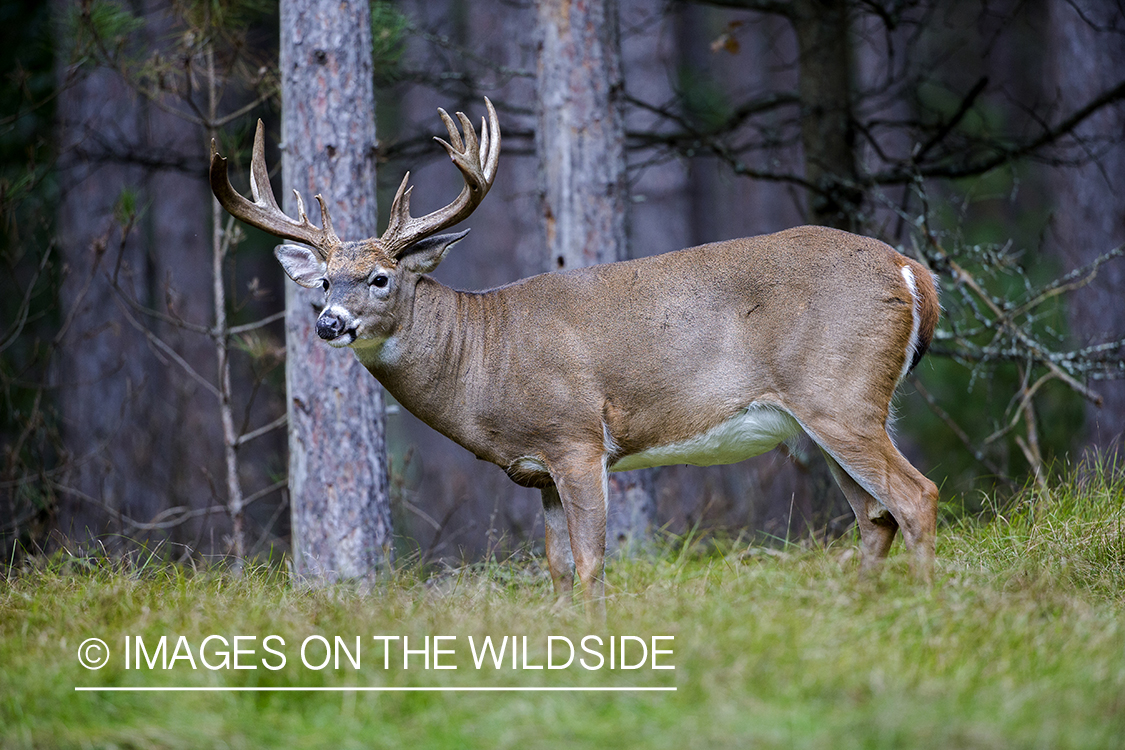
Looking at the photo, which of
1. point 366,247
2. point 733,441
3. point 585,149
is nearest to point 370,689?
point 733,441

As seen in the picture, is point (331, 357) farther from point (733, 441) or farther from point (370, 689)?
point (370, 689)

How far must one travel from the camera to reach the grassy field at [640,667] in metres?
2.98

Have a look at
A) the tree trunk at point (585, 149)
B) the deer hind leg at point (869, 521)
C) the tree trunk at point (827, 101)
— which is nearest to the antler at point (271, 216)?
the tree trunk at point (585, 149)

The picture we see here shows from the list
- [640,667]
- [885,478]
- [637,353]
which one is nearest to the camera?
[640,667]

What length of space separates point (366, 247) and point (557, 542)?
1.80 m

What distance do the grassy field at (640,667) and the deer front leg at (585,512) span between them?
37 centimetres

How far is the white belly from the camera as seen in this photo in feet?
16.5

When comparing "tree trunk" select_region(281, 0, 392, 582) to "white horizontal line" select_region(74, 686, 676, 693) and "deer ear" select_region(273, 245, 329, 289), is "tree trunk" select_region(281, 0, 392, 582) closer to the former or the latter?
"deer ear" select_region(273, 245, 329, 289)

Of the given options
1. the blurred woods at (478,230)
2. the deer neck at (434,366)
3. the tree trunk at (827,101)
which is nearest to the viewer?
the deer neck at (434,366)

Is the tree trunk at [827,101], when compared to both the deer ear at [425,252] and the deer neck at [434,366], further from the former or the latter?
the deer neck at [434,366]

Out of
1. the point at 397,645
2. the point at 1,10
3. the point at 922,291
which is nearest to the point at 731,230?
the point at 1,10

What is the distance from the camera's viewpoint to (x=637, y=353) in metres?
5.10

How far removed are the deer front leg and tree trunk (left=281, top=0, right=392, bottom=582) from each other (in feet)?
4.29

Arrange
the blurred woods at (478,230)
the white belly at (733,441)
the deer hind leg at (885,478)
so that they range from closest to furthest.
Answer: the deer hind leg at (885,478)
the white belly at (733,441)
the blurred woods at (478,230)
